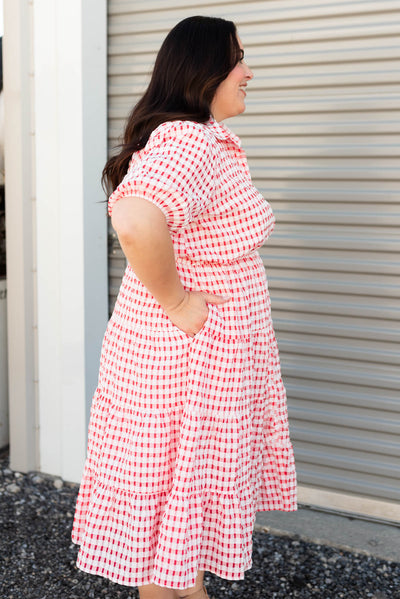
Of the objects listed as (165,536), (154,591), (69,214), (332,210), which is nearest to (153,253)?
(165,536)

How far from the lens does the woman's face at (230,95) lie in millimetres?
1952

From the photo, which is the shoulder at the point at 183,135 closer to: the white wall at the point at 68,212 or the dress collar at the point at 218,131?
the dress collar at the point at 218,131

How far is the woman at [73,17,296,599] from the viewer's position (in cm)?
186

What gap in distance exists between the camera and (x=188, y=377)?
6.18 feet

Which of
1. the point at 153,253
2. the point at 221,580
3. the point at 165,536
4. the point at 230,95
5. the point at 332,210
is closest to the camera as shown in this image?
the point at 153,253

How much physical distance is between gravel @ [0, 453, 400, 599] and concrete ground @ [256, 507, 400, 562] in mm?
41

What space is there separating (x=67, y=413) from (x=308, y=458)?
130 centimetres

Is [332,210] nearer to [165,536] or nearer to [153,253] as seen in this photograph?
[153,253]

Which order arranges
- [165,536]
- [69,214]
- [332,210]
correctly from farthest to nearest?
1. [69,214]
2. [332,210]
3. [165,536]

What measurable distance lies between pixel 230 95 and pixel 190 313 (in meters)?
0.65

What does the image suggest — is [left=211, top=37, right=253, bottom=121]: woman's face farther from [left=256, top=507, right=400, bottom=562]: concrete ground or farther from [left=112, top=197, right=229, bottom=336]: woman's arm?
[left=256, top=507, right=400, bottom=562]: concrete ground

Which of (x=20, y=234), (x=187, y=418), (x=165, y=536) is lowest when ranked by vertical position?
(x=165, y=536)

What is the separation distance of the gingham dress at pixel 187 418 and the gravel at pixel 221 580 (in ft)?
2.90

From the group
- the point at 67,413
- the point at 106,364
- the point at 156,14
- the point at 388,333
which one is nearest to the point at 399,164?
the point at 388,333
